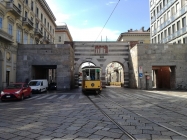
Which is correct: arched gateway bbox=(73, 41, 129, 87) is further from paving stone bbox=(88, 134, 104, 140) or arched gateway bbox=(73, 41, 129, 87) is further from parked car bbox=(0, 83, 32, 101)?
paving stone bbox=(88, 134, 104, 140)

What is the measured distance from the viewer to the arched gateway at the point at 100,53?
114 ft

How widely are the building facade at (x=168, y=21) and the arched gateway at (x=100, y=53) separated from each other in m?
10.4

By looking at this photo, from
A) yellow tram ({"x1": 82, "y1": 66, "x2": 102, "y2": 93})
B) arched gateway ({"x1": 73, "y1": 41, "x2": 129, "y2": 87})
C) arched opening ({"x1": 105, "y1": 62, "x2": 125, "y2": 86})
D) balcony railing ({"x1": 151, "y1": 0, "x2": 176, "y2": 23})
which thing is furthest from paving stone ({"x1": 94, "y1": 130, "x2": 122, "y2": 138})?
balcony railing ({"x1": 151, "y1": 0, "x2": 176, "y2": 23})

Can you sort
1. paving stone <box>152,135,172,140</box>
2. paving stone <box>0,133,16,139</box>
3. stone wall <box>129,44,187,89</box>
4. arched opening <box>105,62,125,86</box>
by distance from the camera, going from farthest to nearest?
arched opening <box>105,62,125,86</box>
stone wall <box>129,44,187,89</box>
paving stone <box>0,133,16,139</box>
paving stone <box>152,135,172,140</box>

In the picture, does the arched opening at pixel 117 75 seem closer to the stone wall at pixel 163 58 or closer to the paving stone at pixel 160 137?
the stone wall at pixel 163 58

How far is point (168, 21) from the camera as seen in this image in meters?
39.1

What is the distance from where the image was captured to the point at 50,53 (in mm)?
27203

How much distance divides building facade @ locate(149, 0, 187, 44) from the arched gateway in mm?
10363

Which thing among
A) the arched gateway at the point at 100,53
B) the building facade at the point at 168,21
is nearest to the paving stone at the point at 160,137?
the arched gateway at the point at 100,53

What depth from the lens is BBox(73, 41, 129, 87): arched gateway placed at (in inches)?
1366

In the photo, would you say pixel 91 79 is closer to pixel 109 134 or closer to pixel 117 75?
pixel 109 134

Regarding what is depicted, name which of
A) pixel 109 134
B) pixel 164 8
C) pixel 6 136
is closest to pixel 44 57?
pixel 6 136

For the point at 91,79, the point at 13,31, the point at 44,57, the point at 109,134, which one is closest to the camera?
the point at 109,134

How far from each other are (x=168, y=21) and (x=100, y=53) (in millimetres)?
16477
